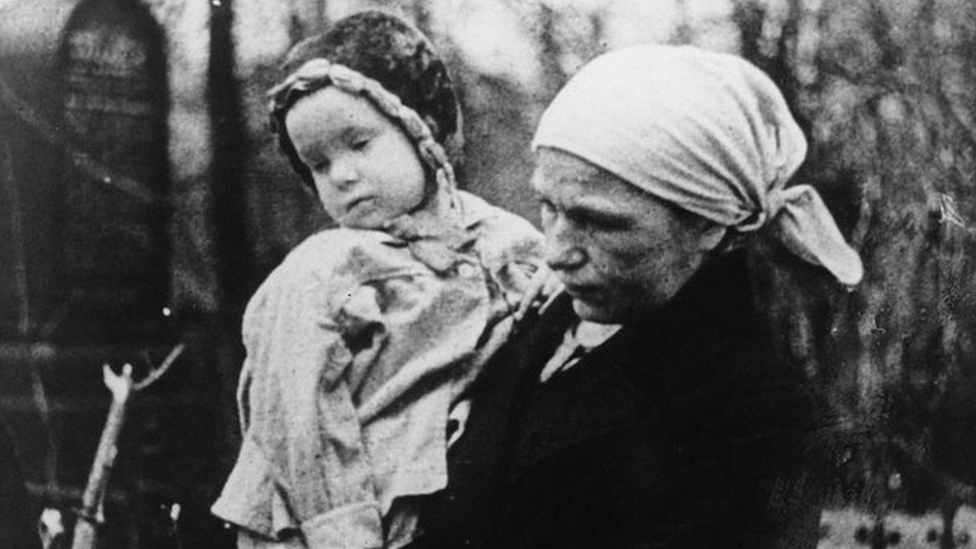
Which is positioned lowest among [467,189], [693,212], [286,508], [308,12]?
[286,508]

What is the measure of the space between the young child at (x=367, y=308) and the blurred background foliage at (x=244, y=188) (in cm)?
6

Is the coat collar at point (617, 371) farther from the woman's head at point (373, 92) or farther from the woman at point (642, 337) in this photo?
the woman's head at point (373, 92)

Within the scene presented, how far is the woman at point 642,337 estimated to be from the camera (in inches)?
117

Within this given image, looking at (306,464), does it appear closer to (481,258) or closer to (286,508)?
(286,508)

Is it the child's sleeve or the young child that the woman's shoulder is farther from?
the child's sleeve

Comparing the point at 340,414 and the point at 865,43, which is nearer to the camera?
the point at 340,414

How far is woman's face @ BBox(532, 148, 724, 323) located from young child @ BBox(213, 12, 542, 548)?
0.10 meters

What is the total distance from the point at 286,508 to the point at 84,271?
72 centimetres

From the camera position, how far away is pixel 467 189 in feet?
10.1

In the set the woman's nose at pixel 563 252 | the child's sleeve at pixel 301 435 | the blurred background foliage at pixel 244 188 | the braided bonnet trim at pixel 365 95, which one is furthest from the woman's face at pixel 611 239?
the child's sleeve at pixel 301 435

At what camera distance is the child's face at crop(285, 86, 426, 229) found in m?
2.99

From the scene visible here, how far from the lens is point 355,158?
9.85 feet

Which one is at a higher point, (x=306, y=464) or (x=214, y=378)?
(x=214, y=378)

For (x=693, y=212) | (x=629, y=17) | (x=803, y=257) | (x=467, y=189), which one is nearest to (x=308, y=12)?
(x=467, y=189)
